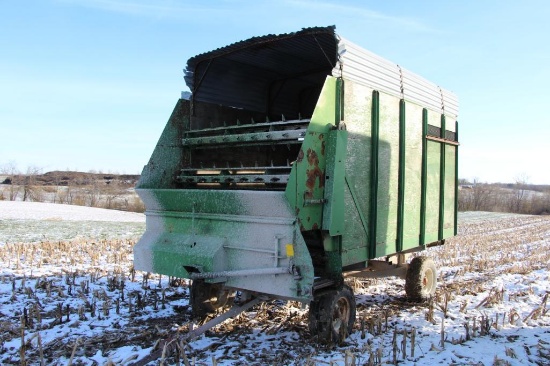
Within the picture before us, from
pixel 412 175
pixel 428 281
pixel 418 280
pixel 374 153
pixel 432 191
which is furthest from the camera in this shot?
pixel 428 281

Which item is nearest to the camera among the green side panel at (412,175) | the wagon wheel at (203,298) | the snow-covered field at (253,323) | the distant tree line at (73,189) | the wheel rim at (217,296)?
the snow-covered field at (253,323)

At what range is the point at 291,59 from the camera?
6824 mm

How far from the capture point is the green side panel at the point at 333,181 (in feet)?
16.0

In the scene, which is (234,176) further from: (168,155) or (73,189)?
(73,189)

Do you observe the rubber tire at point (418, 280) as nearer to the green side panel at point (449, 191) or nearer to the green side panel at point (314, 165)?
the green side panel at point (449, 191)

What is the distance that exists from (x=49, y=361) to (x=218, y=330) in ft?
6.29

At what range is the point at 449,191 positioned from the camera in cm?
779

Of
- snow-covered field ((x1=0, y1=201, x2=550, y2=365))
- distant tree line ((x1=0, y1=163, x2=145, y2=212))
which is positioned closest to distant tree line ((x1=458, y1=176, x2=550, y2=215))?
distant tree line ((x1=0, y1=163, x2=145, y2=212))


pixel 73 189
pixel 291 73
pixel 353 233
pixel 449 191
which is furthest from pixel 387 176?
pixel 73 189

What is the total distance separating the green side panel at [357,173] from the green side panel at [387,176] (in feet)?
0.80

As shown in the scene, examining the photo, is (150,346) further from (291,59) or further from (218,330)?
(291,59)

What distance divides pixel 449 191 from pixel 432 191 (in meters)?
0.81

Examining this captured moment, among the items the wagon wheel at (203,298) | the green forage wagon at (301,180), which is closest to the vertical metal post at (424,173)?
the green forage wagon at (301,180)

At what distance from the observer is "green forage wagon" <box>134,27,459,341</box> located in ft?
15.6
